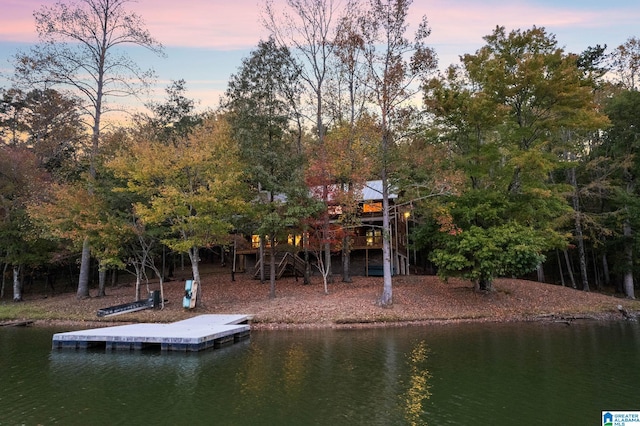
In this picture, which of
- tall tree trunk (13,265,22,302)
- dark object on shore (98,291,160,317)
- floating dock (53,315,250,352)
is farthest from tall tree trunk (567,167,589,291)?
tall tree trunk (13,265,22,302)

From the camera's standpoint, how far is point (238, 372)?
10.4m

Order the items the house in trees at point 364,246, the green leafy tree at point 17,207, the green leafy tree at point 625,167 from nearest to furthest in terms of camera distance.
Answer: the green leafy tree at point 625,167, the green leafy tree at point 17,207, the house in trees at point 364,246

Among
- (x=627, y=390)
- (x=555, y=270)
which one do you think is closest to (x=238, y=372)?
(x=627, y=390)

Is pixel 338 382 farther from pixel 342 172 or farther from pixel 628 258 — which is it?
pixel 628 258

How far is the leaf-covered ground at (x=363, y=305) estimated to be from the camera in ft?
59.8

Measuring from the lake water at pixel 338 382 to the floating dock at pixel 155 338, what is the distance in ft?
1.42

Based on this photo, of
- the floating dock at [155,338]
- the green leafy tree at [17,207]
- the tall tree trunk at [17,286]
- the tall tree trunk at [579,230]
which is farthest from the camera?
the tall tree trunk at [17,286]

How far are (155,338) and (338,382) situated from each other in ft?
23.0

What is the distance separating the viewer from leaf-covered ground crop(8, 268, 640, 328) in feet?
59.8

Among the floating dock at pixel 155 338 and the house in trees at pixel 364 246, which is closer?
the floating dock at pixel 155 338

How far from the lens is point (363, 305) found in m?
19.5

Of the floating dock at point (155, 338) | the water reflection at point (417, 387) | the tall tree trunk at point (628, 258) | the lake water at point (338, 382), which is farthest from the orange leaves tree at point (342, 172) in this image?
the tall tree trunk at point (628, 258)

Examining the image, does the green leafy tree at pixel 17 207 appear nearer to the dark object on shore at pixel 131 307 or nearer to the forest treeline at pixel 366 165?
A: the forest treeline at pixel 366 165

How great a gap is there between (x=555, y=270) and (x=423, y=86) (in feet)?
82.7
